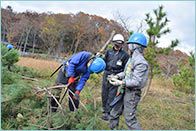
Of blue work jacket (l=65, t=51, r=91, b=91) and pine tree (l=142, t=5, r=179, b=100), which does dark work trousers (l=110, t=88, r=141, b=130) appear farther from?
pine tree (l=142, t=5, r=179, b=100)

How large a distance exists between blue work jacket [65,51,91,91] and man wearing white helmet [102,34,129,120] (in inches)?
26.4

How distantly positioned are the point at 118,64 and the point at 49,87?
5.01 feet

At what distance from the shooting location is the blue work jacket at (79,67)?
2.98 metres

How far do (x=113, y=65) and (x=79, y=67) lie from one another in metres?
0.86

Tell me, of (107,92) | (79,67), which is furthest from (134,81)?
(107,92)


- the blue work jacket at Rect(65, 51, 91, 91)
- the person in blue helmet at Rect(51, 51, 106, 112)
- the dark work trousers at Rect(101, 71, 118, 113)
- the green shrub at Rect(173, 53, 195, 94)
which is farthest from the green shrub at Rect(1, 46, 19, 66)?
the green shrub at Rect(173, 53, 195, 94)

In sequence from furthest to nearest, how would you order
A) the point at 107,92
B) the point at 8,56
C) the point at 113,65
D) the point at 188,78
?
the point at 8,56, the point at 188,78, the point at 107,92, the point at 113,65

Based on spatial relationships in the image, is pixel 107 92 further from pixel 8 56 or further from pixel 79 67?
pixel 8 56

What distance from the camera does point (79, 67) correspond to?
10.2 ft

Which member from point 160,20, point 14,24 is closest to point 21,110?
point 160,20

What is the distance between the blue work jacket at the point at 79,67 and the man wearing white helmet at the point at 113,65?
0.67m

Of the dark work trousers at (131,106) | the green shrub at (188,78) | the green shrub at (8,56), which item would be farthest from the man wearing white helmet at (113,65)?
the green shrub at (8,56)

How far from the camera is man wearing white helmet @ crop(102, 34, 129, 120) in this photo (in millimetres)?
3635

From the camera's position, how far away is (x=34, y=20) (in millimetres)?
26969
